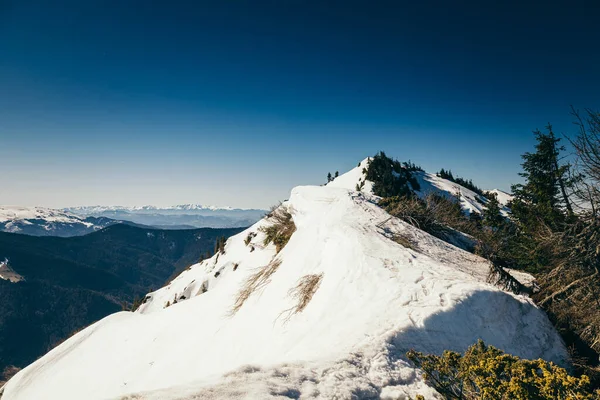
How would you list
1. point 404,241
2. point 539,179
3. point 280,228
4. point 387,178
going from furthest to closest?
1. point 387,178
2. point 539,179
3. point 280,228
4. point 404,241

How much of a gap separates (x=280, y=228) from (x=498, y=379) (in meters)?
13.3

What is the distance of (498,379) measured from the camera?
3510 mm

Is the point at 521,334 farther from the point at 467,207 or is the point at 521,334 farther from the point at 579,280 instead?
the point at 467,207

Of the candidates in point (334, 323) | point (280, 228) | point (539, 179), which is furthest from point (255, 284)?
point (539, 179)

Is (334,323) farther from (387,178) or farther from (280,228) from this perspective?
(387,178)

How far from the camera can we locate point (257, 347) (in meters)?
7.64

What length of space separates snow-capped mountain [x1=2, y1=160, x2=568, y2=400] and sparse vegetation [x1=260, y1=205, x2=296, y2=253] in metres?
1.10

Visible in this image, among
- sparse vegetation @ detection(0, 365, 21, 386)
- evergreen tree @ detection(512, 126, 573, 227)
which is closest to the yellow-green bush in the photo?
evergreen tree @ detection(512, 126, 573, 227)

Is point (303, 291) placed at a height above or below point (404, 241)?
below

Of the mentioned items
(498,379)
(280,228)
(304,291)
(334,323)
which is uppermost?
(280,228)

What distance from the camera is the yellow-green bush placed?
3.07 metres

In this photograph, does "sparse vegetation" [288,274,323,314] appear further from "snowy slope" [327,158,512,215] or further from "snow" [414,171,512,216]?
"snow" [414,171,512,216]

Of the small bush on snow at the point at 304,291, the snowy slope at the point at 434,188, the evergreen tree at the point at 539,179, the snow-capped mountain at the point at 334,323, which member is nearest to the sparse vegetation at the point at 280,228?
the snow-capped mountain at the point at 334,323

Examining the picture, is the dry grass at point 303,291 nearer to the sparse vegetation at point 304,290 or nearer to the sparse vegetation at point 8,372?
the sparse vegetation at point 304,290
